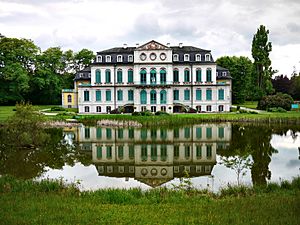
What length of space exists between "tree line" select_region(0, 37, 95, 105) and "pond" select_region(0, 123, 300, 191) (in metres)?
31.3

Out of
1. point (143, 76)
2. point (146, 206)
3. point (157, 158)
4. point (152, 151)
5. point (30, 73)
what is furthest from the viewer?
point (30, 73)

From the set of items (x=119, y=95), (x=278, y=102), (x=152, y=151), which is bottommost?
(x=152, y=151)

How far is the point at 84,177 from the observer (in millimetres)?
13375

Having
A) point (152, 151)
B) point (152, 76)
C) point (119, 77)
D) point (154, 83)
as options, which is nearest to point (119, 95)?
point (119, 77)

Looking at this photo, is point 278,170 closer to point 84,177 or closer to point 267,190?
point 267,190

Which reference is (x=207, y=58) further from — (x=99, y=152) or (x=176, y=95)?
(x=99, y=152)

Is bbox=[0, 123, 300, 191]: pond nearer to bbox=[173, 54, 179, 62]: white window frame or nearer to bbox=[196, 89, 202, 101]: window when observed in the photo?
bbox=[196, 89, 202, 101]: window

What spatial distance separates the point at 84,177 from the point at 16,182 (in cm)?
297

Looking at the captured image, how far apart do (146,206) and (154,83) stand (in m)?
41.4

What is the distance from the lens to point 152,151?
63.1 feet

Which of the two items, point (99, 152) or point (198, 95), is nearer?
point (99, 152)

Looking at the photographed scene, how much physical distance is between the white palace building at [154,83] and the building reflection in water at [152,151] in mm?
19576

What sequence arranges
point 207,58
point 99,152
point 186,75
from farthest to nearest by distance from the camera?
point 186,75 < point 207,58 < point 99,152

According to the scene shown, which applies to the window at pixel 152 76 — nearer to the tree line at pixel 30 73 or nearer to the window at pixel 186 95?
the window at pixel 186 95
